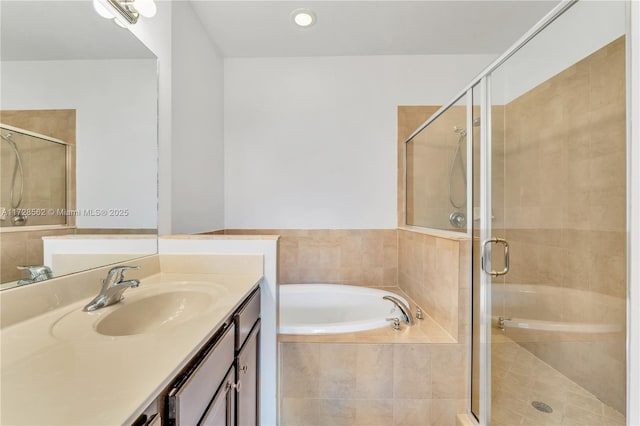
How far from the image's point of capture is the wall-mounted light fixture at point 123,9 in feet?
3.36

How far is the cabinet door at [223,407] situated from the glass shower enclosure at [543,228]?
1.17m

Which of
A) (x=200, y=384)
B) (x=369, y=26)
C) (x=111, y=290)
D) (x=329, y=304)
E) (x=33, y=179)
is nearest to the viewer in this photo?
(x=200, y=384)

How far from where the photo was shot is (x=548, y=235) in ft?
4.49

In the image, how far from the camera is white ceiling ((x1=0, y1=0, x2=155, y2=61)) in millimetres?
730

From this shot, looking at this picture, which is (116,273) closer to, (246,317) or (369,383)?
(246,317)

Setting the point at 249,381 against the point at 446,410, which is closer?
the point at 249,381

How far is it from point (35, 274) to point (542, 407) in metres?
2.16

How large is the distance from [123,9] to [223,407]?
5.16 feet

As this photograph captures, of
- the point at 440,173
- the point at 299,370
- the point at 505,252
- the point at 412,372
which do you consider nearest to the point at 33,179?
the point at 299,370

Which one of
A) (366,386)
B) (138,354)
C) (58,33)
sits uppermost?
(58,33)

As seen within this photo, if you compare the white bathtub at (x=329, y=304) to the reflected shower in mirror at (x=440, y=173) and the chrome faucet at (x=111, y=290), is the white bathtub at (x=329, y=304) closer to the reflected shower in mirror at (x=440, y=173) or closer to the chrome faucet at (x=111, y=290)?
the reflected shower in mirror at (x=440, y=173)

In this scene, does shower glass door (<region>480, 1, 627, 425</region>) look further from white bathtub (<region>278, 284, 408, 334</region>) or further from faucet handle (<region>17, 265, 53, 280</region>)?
faucet handle (<region>17, 265, 53, 280</region>)

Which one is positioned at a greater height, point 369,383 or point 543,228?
point 543,228

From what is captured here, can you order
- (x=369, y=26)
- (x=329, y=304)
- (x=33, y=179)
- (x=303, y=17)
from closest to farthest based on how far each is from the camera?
(x=33, y=179), (x=303, y=17), (x=369, y=26), (x=329, y=304)
